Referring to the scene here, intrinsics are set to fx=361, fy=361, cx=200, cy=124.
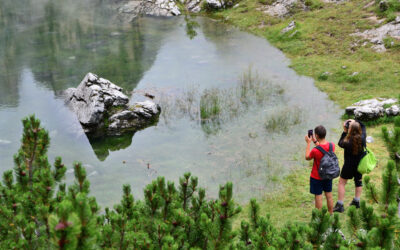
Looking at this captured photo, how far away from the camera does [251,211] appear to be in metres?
5.18

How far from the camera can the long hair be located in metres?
8.08

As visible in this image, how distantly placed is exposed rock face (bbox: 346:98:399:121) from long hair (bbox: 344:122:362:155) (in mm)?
6887

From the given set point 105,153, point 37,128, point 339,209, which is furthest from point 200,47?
point 37,128

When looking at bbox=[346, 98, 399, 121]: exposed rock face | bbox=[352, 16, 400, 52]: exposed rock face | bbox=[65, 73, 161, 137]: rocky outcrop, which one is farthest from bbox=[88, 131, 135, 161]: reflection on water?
bbox=[352, 16, 400, 52]: exposed rock face

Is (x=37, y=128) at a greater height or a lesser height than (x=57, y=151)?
greater

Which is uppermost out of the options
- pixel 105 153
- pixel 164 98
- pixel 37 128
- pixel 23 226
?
pixel 37 128

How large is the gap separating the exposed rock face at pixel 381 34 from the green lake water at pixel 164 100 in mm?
5541

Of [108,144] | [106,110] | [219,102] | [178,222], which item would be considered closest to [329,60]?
[219,102]

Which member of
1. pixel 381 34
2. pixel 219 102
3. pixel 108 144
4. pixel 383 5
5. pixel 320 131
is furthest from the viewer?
pixel 383 5

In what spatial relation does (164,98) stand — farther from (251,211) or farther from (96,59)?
(251,211)

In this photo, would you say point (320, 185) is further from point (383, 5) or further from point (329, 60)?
point (383, 5)

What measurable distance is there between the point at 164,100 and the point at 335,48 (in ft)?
40.6

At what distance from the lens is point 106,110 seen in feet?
52.1

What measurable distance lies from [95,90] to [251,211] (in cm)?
1260
